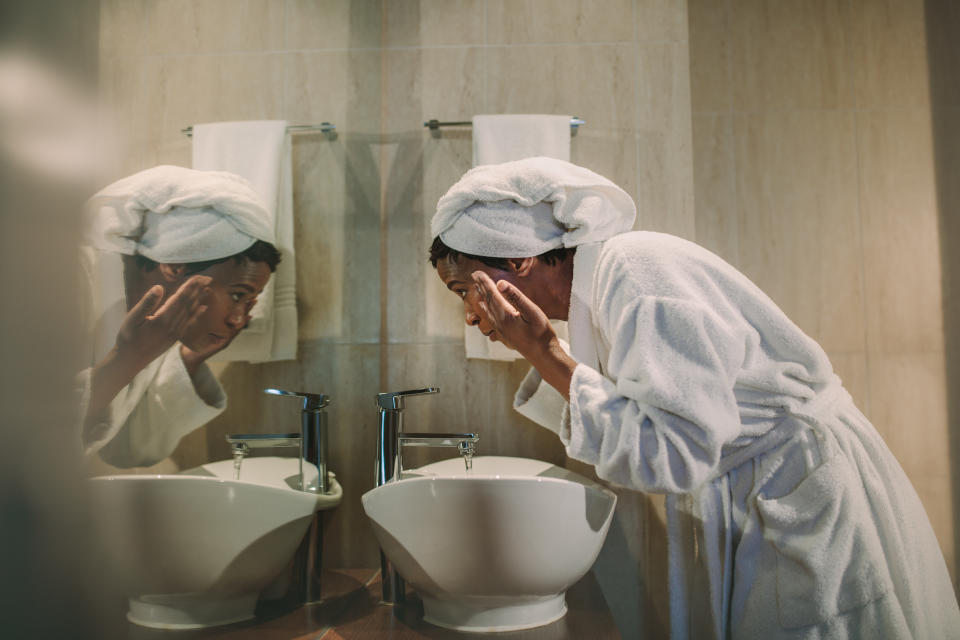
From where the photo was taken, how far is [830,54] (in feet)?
5.73

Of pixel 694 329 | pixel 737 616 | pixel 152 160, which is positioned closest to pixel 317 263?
pixel 152 160

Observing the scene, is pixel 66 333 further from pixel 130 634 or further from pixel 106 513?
pixel 130 634

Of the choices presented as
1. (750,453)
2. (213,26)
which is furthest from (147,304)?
(750,453)

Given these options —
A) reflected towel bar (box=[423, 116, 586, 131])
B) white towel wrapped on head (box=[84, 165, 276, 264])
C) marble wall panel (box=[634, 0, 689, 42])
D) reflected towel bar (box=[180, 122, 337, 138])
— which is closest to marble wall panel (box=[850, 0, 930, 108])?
marble wall panel (box=[634, 0, 689, 42])

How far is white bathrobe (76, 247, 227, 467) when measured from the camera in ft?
1.40

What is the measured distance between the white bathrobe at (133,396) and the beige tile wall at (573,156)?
0.04m

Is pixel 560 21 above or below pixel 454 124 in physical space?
above

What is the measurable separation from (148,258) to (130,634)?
0.31m

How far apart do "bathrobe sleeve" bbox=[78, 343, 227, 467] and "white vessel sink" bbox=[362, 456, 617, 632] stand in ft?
1.15

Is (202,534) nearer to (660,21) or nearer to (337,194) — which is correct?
(337,194)

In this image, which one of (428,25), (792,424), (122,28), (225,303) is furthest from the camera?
(428,25)

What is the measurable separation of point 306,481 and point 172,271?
20.0 inches

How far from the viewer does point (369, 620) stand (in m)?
1.01

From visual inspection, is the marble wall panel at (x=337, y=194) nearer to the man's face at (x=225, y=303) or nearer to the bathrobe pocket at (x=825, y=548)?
the man's face at (x=225, y=303)
